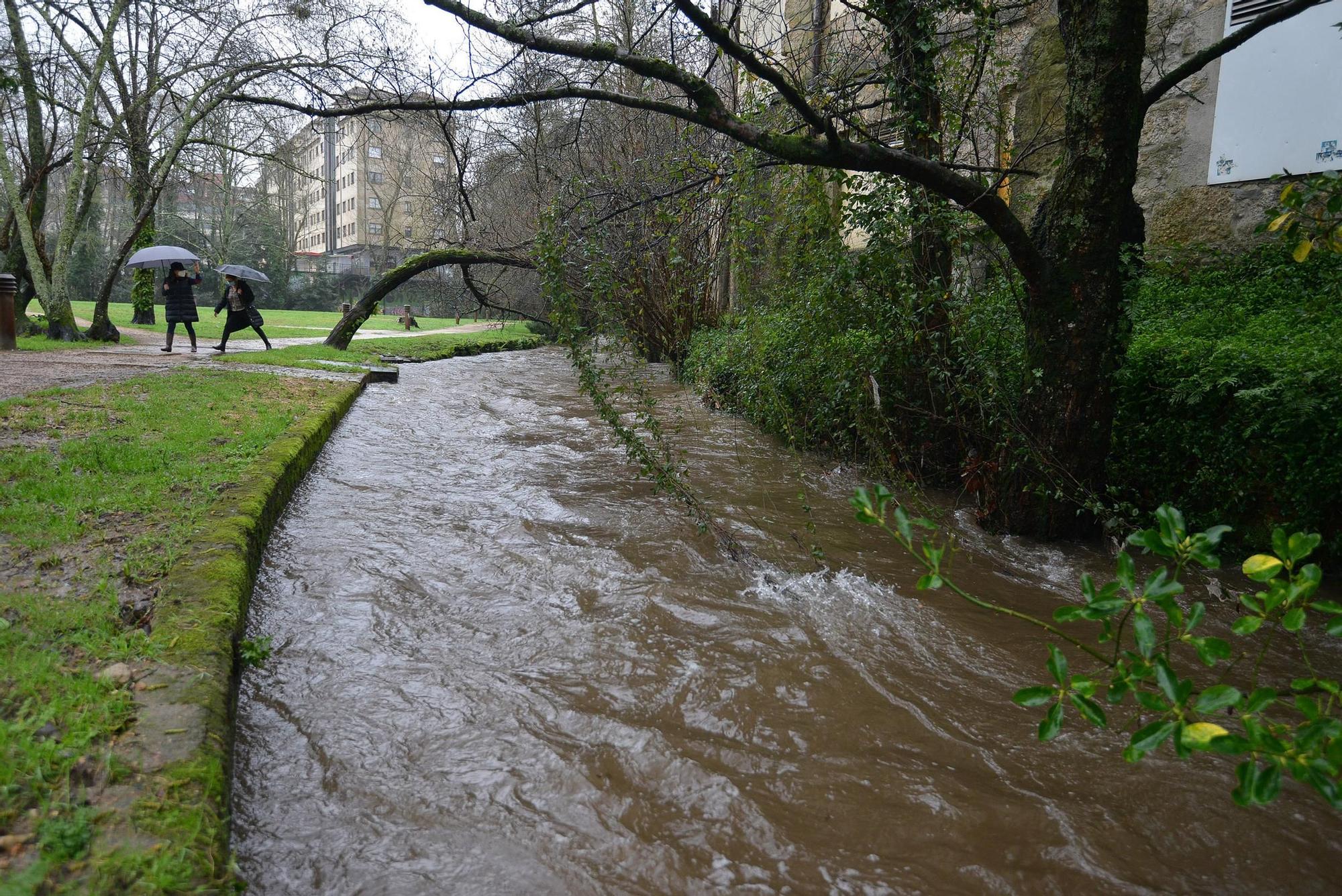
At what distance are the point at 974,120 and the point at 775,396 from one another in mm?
2675

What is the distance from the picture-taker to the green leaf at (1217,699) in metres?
1.50

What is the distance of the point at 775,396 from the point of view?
5938mm

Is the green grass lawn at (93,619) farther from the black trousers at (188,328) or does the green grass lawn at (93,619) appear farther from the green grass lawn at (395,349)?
the black trousers at (188,328)

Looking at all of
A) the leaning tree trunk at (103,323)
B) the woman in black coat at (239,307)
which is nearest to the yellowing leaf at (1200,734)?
the woman in black coat at (239,307)

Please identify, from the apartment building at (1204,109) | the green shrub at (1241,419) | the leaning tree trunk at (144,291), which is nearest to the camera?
the green shrub at (1241,419)

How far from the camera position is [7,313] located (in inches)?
495

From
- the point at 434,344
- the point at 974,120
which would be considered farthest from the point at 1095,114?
the point at 434,344

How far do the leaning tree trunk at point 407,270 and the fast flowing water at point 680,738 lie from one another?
8.24 meters

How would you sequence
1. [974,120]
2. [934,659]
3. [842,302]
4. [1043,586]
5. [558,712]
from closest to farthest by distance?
[558,712] → [934,659] → [1043,586] → [842,302] → [974,120]

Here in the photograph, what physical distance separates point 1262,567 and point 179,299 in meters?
15.8

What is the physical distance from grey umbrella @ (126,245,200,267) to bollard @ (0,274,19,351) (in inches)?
112

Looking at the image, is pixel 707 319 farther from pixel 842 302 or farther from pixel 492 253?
pixel 842 302

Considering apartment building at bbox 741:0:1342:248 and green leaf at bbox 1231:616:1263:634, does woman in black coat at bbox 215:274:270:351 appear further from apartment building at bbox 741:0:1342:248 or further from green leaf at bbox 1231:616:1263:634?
green leaf at bbox 1231:616:1263:634

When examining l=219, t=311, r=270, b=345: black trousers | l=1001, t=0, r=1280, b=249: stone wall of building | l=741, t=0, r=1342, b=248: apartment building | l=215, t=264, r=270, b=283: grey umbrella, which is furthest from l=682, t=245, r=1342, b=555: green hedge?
l=215, t=264, r=270, b=283: grey umbrella
